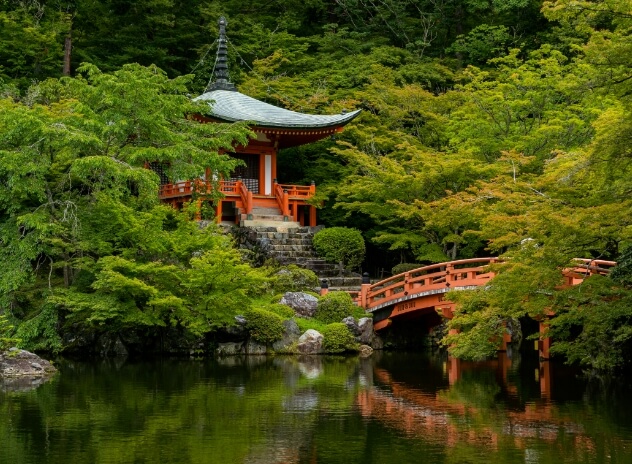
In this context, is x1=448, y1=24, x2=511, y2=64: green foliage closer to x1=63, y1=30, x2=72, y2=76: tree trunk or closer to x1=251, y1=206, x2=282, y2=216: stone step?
x1=251, y1=206, x2=282, y2=216: stone step

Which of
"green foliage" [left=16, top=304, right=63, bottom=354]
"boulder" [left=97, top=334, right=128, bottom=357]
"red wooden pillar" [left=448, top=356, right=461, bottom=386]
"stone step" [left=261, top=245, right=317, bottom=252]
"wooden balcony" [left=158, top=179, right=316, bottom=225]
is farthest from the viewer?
"wooden balcony" [left=158, top=179, right=316, bottom=225]

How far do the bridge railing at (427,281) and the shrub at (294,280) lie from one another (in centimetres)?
137

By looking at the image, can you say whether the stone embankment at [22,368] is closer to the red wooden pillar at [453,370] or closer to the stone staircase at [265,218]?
the red wooden pillar at [453,370]

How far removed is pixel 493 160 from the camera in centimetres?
2517

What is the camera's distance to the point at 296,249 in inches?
1022

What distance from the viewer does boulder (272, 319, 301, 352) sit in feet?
71.1

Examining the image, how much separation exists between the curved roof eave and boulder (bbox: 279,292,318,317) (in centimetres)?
570

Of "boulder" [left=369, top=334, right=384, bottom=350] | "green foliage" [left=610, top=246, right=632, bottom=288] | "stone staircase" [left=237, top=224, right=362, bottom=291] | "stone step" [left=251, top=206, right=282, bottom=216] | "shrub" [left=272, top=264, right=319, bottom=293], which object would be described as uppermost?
"stone step" [left=251, top=206, right=282, bottom=216]

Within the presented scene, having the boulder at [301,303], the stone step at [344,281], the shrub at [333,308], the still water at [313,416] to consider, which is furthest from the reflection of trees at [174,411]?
the stone step at [344,281]

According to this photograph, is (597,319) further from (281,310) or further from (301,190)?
(301,190)

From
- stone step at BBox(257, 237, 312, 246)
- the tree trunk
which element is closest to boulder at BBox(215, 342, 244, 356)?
stone step at BBox(257, 237, 312, 246)

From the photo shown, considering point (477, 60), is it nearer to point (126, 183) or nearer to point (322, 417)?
point (126, 183)

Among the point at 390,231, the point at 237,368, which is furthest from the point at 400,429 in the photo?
the point at 390,231

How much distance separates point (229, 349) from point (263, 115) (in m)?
8.80
